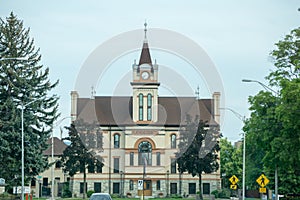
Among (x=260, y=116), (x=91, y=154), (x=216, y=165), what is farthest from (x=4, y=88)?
(x=216, y=165)

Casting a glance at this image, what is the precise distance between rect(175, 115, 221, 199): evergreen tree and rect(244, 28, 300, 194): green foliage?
37.8 m

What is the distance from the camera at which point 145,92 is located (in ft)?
339

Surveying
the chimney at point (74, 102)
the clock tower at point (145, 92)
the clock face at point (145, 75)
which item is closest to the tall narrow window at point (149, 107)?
the clock tower at point (145, 92)

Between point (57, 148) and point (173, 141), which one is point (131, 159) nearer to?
point (173, 141)

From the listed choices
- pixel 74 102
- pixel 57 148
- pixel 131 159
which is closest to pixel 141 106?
pixel 131 159

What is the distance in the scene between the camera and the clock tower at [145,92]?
103062mm

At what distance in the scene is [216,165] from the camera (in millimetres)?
88062

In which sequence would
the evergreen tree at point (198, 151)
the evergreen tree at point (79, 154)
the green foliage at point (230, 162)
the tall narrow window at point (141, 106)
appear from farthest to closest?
the green foliage at point (230, 162) → the tall narrow window at point (141, 106) → the evergreen tree at point (198, 151) → the evergreen tree at point (79, 154)

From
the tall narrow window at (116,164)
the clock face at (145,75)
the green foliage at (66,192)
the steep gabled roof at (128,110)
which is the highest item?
the clock face at (145,75)

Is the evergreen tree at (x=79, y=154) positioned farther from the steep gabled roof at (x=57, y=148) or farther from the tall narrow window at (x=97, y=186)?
the steep gabled roof at (x=57, y=148)

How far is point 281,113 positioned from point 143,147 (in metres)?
63.2

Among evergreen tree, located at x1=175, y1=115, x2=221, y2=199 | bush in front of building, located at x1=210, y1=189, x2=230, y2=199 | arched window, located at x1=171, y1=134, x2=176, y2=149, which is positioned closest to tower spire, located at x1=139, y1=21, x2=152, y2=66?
arched window, located at x1=171, y1=134, x2=176, y2=149

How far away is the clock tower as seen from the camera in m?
103

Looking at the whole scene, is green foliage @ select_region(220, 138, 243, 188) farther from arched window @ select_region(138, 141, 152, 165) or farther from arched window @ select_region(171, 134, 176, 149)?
arched window @ select_region(138, 141, 152, 165)
